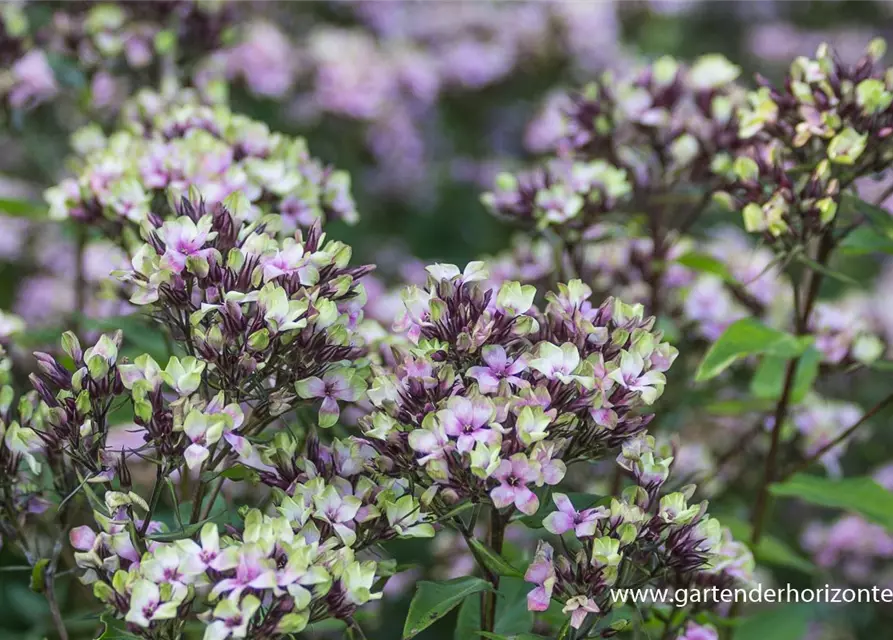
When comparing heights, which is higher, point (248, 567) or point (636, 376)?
point (636, 376)

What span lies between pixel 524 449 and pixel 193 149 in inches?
32.9

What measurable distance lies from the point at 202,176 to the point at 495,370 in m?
0.65

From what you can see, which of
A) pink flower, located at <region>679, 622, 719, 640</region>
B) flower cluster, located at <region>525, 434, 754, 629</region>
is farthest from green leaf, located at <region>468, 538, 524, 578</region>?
pink flower, located at <region>679, 622, 719, 640</region>

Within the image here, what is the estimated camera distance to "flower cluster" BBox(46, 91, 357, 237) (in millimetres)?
1588

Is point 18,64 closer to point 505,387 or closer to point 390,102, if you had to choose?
point 390,102

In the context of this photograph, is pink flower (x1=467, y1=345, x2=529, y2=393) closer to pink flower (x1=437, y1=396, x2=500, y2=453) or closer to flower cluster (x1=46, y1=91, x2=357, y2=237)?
pink flower (x1=437, y1=396, x2=500, y2=453)

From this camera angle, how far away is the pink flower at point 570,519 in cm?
116

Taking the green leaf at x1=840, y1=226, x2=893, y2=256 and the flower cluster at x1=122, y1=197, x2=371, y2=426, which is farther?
the green leaf at x1=840, y1=226, x2=893, y2=256

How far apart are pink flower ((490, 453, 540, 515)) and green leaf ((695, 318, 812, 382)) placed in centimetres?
55

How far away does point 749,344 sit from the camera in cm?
162

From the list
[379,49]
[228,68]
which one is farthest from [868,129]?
[379,49]

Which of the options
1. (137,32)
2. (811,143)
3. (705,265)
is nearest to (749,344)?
(705,265)

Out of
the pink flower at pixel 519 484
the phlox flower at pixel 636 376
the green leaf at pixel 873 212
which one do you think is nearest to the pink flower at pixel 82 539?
the pink flower at pixel 519 484

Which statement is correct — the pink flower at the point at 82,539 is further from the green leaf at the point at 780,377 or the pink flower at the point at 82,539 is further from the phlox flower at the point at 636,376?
the green leaf at the point at 780,377
